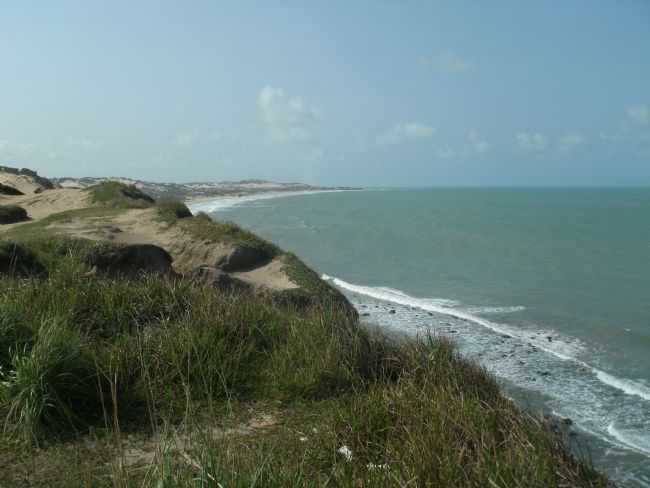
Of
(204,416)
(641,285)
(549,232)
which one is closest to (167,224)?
(204,416)

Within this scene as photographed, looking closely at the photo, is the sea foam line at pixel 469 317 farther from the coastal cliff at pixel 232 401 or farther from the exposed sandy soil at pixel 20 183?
the exposed sandy soil at pixel 20 183

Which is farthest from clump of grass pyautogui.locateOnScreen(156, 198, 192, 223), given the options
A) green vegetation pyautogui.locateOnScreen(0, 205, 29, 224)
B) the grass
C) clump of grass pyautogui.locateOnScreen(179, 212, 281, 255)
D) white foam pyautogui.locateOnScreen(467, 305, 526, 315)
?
the grass

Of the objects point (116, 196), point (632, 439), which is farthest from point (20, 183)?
point (632, 439)

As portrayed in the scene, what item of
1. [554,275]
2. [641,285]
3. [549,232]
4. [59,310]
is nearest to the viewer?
[59,310]

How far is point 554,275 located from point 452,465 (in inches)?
1062

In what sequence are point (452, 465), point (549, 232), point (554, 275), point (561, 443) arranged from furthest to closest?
point (549, 232), point (554, 275), point (561, 443), point (452, 465)

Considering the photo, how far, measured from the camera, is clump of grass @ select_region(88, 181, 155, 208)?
2606cm

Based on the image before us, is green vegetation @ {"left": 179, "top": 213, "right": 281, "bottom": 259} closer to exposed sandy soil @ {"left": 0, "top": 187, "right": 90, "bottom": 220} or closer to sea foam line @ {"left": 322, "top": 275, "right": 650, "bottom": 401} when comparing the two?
sea foam line @ {"left": 322, "top": 275, "right": 650, "bottom": 401}

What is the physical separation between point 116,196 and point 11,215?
255 inches

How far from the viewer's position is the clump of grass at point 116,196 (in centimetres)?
2606

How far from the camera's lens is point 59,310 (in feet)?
24.4

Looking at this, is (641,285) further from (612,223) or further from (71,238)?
(612,223)

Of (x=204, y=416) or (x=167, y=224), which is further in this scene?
(x=167, y=224)

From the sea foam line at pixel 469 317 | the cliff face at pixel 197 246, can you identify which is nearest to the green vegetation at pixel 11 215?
the cliff face at pixel 197 246
